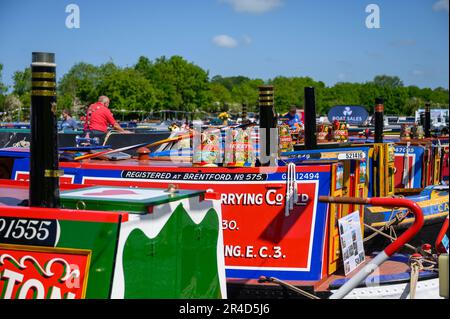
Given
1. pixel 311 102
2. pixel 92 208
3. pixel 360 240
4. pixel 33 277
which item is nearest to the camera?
pixel 33 277

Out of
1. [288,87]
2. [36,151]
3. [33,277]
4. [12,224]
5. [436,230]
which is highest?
[288,87]

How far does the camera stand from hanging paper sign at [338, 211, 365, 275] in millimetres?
6715

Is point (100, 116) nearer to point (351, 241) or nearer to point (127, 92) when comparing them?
point (351, 241)

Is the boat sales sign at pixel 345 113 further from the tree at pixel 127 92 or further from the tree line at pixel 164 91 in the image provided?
the tree at pixel 127 92

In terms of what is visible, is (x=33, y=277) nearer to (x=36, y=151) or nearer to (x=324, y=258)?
(x=36, y=151)

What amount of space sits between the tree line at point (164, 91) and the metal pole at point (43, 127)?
35.3 meters

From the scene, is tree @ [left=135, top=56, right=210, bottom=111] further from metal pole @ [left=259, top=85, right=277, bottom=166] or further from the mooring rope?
the mooring rope

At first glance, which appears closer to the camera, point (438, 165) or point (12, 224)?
point (12, 224)

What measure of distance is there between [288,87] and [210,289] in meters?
98.0

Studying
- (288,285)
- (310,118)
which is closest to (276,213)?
(288,285)

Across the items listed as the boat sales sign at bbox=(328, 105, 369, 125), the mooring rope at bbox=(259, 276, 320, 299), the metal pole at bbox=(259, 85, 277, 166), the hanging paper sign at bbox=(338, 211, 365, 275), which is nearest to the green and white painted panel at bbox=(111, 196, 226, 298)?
the mooring rope at bbox=(259, 276, 320, 299)

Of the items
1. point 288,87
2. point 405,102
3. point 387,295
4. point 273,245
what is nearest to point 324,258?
point 273,245

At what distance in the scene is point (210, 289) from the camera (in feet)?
15.0

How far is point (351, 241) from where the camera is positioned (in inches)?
271
